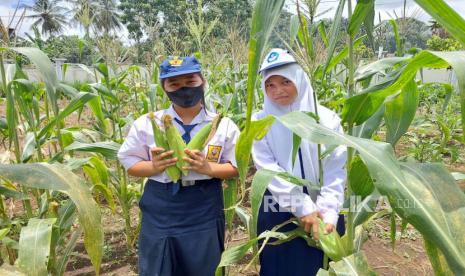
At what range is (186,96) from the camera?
1673 millimetres

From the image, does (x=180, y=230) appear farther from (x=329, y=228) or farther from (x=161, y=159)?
(x=329, y=228)

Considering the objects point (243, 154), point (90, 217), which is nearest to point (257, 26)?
point (243, 154)

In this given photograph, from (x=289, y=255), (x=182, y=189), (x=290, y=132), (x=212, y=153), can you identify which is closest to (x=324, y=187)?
(x=290, y=132)

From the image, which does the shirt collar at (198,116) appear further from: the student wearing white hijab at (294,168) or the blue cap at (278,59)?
the blue cap at (278,59)

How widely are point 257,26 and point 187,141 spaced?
1076 millimetres

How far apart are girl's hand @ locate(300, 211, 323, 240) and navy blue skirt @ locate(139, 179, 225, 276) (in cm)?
48

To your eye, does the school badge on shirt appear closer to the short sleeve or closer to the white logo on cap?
the short sleeve

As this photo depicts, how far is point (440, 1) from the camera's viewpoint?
0.72 m

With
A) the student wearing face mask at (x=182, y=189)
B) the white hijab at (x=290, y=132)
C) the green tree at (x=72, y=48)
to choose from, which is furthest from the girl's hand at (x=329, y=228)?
the green tree at (x=72, y=48)

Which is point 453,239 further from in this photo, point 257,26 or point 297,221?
point 297,221

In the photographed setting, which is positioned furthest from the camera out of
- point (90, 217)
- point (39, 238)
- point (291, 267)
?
point (291, 267)

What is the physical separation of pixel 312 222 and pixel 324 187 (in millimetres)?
179


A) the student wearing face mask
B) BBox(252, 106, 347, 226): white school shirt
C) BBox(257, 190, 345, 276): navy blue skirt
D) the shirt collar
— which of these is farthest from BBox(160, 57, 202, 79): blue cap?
BBox(257, 190, 345, 276): navy blue skirt

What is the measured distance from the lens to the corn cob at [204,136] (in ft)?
5.27
